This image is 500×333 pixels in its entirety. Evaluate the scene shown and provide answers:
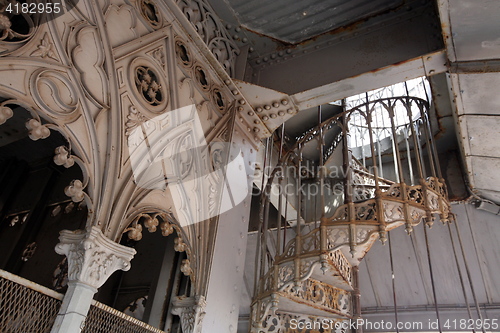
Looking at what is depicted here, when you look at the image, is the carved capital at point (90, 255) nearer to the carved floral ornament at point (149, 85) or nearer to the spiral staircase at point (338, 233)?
the carved floral ornament at point (149, 85)

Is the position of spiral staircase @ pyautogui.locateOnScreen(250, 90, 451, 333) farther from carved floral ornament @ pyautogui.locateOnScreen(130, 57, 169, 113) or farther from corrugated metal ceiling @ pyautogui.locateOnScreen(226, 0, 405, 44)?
carved floral ornament @ pyautogui.locateOnScreen(130, 57, 169, 113)

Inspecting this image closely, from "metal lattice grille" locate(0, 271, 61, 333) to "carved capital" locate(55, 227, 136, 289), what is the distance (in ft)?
0.67

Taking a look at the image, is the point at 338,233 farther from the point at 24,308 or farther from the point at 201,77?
the point at 24,308

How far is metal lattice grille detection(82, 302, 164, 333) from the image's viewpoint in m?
2.55

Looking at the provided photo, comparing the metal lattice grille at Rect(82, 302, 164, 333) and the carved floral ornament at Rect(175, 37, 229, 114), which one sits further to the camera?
the carved floral ornament at Rect(175, 37, 229, 114)

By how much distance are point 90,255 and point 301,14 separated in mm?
3689

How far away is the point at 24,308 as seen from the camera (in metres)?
2.23

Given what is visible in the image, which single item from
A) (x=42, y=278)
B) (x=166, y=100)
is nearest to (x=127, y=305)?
(x=42, y=278)

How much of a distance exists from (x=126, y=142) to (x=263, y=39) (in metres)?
2.73

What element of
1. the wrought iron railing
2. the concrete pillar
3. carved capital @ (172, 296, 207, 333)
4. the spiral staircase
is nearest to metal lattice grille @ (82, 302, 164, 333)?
the wrought iron railing

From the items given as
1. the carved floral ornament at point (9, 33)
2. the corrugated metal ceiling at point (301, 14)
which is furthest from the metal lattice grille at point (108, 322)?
the corrugated metal ceiling at point (301, 14)

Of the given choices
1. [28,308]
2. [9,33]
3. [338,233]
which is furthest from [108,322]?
[338,233]

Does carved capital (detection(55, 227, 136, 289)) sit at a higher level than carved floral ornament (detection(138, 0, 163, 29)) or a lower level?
lower

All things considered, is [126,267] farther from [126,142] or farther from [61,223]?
[61,223]
